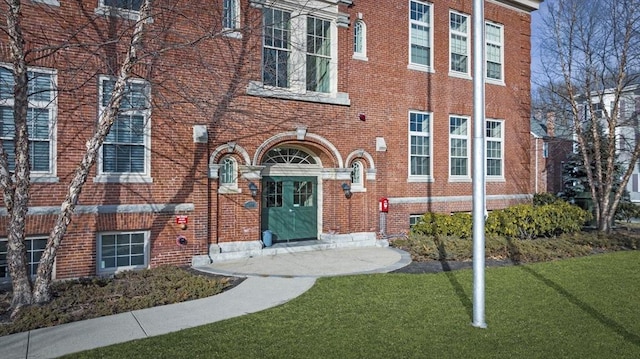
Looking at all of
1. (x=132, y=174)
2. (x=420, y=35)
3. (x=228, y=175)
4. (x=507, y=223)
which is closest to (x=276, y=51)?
(x=228, y=175)

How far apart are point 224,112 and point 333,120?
11.4 ft

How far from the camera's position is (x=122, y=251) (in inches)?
398

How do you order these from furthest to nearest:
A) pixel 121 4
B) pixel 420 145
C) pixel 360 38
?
1. pixel 420 145
2. pixel 360 38
3. pixel 121 4

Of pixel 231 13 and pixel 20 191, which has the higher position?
pixel 231 13

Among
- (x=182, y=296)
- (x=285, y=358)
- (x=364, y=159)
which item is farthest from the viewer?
(x=364, y=159)

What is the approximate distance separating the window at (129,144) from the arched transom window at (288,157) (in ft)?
11.5

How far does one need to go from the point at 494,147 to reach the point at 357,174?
23.6 ft

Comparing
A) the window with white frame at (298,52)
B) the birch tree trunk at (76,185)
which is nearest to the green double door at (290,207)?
the window with white frame at (298,52)

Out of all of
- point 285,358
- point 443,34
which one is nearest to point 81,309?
point 285,358

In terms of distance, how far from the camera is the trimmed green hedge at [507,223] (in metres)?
13.7

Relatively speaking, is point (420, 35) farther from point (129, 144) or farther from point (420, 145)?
point (129, 144)

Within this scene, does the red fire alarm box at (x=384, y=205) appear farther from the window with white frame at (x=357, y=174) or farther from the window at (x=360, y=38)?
the window at (x=360, y=38)

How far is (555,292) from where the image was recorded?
7848mm

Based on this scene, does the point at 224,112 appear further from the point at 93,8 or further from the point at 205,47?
the point at 93,8
